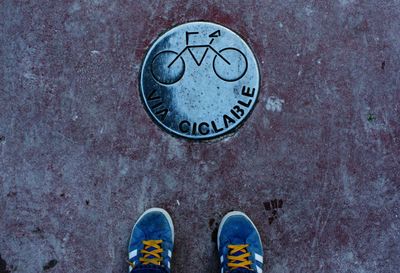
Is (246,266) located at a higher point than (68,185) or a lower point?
lower

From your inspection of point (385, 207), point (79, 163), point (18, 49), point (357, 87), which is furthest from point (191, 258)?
point (18, 49)

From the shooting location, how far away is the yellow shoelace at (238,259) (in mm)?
1998

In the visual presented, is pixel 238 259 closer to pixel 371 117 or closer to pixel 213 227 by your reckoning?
pixel 213 227

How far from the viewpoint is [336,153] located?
205 centimetres

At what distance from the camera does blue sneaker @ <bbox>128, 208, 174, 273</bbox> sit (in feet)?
6.61

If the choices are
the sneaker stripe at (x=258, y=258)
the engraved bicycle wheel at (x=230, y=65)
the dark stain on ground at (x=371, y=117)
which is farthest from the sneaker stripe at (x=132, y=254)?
the dark stain on ground at (x=371, y=117)

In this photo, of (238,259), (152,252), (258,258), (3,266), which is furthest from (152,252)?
(3,266)

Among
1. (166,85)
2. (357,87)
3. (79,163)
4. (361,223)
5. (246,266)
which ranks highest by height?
(166,85)

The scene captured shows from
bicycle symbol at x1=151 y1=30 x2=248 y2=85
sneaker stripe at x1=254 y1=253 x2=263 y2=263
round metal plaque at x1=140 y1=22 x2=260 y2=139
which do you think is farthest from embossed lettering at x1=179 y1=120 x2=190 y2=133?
sneaker stripe at x1=254 y1=253 x2=263 y2=263

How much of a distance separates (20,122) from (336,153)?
1636 mm

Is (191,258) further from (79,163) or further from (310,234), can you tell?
(79,163)

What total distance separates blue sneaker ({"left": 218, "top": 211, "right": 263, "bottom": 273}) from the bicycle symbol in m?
0.71

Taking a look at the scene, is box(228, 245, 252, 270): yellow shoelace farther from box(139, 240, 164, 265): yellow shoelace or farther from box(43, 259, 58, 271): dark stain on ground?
box(43, 259, 58, 271): dark stain on ground

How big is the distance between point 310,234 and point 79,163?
48.5 inches
